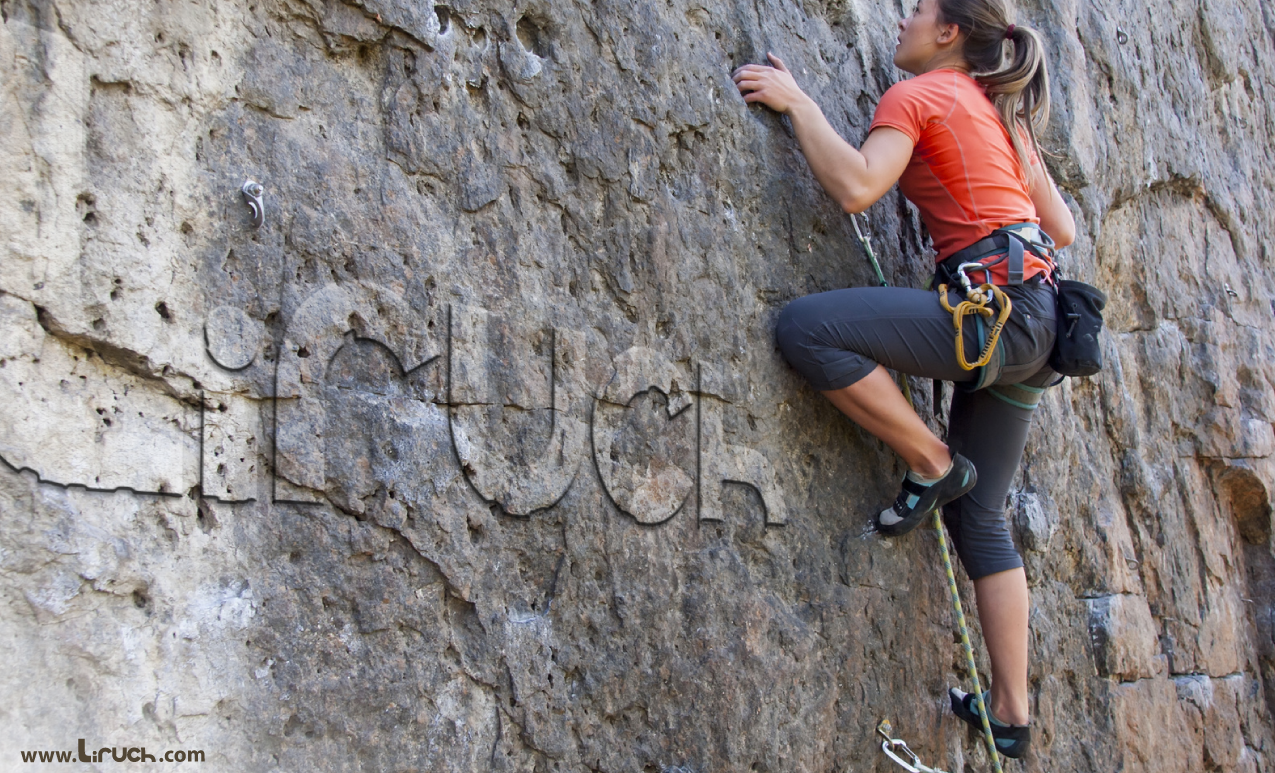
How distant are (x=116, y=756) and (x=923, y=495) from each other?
6.13 feet

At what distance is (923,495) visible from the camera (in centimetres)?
254

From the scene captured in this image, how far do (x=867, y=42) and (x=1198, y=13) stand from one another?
2594 mm

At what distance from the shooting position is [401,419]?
6.78ft

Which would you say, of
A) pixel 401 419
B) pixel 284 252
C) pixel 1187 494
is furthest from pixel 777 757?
pixel 1187 494

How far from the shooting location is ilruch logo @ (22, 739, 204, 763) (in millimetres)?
1612

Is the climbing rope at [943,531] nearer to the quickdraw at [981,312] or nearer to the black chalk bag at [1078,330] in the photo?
the quickdraw at [981,312]

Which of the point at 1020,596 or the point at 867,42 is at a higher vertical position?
the point at 867,42

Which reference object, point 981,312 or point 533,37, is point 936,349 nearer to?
point 981,312

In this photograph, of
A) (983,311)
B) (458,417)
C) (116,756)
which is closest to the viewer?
(116,756)

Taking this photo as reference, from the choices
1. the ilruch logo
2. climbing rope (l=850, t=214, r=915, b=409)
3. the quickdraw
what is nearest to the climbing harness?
climbing rope (l=850, t=214, r=915, b=409)

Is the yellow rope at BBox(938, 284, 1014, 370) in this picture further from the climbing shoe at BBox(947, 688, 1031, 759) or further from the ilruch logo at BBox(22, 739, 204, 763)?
the ilruch logo at BBox(22, 739, 204, 763)

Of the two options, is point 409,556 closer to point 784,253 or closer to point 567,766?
point 567,766

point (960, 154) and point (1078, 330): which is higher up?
point (960, 154)

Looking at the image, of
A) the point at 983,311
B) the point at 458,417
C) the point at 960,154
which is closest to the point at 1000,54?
the point at 960,154
